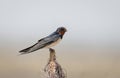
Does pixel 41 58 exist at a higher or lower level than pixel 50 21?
lower

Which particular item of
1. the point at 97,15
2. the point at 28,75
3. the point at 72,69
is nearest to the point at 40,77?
the point at 28,75

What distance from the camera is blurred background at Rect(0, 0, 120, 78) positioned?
145 centimetres

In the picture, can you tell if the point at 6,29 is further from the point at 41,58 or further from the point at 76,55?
the point at 76,55

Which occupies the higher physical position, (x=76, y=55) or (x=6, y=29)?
(x=6, y=29)

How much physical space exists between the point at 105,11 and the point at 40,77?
44 centimetres

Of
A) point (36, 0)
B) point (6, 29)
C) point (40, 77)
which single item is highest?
point (36, 0)

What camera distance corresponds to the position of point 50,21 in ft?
4.75

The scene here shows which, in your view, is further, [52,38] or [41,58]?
[41,58]

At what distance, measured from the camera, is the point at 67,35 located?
1481mm

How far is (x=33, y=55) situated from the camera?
1.51 meters

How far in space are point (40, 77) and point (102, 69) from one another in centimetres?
31

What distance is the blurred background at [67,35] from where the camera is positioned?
1450mm

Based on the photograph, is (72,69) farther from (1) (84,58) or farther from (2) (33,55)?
(2) (33,55)

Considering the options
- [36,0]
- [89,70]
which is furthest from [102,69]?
[36,0]
